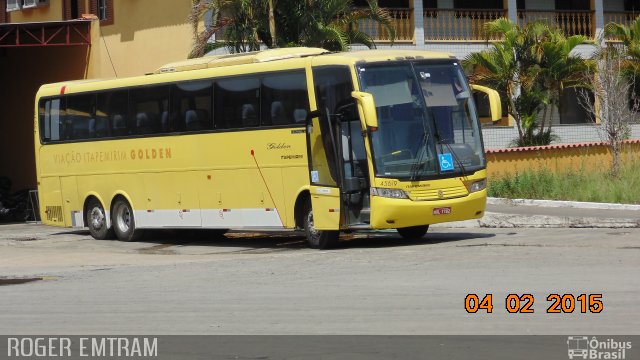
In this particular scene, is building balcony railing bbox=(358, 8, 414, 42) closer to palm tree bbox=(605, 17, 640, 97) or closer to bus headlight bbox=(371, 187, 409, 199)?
palm tree bbox=(605, 17, 640, 97)

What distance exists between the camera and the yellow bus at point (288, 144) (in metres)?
19.2

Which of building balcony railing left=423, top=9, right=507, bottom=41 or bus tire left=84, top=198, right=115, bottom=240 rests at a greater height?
building balcony railing left=423, top=9, right=507, bottom=41

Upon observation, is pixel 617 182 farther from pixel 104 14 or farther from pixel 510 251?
pixel 104 14

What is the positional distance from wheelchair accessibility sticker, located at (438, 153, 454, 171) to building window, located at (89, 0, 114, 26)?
1895 cm

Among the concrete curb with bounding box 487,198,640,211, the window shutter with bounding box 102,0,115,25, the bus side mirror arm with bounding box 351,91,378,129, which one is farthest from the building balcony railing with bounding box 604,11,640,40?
the bus side mirror arm with bounding box 351,91,378,129

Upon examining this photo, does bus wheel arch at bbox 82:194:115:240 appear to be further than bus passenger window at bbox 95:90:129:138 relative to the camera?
Yes

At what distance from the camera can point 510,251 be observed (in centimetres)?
1742

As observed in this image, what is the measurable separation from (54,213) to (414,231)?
9487mm

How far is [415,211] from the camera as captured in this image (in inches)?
750

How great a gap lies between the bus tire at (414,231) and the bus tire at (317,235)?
1757mm

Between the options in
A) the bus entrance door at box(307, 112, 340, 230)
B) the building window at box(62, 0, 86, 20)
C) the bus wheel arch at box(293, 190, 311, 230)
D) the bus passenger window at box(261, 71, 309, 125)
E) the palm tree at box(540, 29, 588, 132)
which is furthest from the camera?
the building window at box(62, 0, 86, 20)
